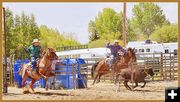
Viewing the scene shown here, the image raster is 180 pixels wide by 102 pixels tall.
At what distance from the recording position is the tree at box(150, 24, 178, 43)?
134 ft

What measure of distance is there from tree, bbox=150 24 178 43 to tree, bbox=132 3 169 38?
0.70 meters

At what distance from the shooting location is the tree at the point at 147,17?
132 feet

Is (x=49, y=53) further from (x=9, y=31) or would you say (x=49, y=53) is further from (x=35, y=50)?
(x=9, y=31)

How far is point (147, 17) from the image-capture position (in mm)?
41594

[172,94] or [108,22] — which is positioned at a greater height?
[108,22]

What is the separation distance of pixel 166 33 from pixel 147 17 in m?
2.30

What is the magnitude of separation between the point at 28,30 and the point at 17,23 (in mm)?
2073

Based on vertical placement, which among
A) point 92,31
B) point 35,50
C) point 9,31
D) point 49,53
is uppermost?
point 92,31

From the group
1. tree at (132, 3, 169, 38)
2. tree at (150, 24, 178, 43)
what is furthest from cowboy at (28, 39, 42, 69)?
tree at (150, 24, 178, 43)

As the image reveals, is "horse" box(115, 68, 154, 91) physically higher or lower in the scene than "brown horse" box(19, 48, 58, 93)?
lower

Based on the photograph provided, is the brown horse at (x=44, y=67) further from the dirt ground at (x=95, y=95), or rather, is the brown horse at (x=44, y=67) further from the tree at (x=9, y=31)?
the tree at (x=9, y=31)

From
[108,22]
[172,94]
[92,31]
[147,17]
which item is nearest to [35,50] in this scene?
[172,94]

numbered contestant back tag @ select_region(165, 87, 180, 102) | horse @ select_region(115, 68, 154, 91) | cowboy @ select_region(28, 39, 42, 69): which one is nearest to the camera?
numbered contestant back tag @ select_region(165, 87, 180, 102)

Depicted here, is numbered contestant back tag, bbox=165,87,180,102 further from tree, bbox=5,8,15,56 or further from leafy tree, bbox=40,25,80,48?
leafy tree, bbox=40,25,80,48
